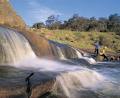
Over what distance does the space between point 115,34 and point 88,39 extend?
1112cm

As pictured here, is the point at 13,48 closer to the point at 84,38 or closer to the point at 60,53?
the point at 60,53

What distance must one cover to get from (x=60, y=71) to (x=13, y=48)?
16.6ft

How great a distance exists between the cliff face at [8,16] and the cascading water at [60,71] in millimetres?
6673

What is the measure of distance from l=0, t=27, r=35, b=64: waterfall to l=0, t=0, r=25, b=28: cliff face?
667 cm

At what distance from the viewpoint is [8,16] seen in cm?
2680

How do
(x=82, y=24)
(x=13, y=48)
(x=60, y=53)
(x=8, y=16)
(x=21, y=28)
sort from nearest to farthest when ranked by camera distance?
(x=13, y=48) < (x=60, y=53) < (x=21, y=28) < (x=8, y=16) < (x=82, y=24)

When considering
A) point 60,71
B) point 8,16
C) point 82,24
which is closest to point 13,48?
point 60,71

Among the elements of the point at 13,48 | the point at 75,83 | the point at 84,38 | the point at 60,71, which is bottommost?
the point at 84,38

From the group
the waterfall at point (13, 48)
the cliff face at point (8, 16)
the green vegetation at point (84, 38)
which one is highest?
the cliff face at point (8, 16)

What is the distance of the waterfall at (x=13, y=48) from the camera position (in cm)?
1572

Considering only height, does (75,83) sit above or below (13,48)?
below

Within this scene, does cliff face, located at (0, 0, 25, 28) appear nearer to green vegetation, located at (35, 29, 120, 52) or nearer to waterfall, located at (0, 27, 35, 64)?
waterfall, located at (0, 27, 35, 64)

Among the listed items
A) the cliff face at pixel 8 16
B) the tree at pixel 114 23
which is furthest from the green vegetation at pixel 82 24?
the cliff face at pixel 8 16

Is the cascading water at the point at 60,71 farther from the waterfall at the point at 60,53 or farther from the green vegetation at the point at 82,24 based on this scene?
the green vegetation at the point at 82,24
